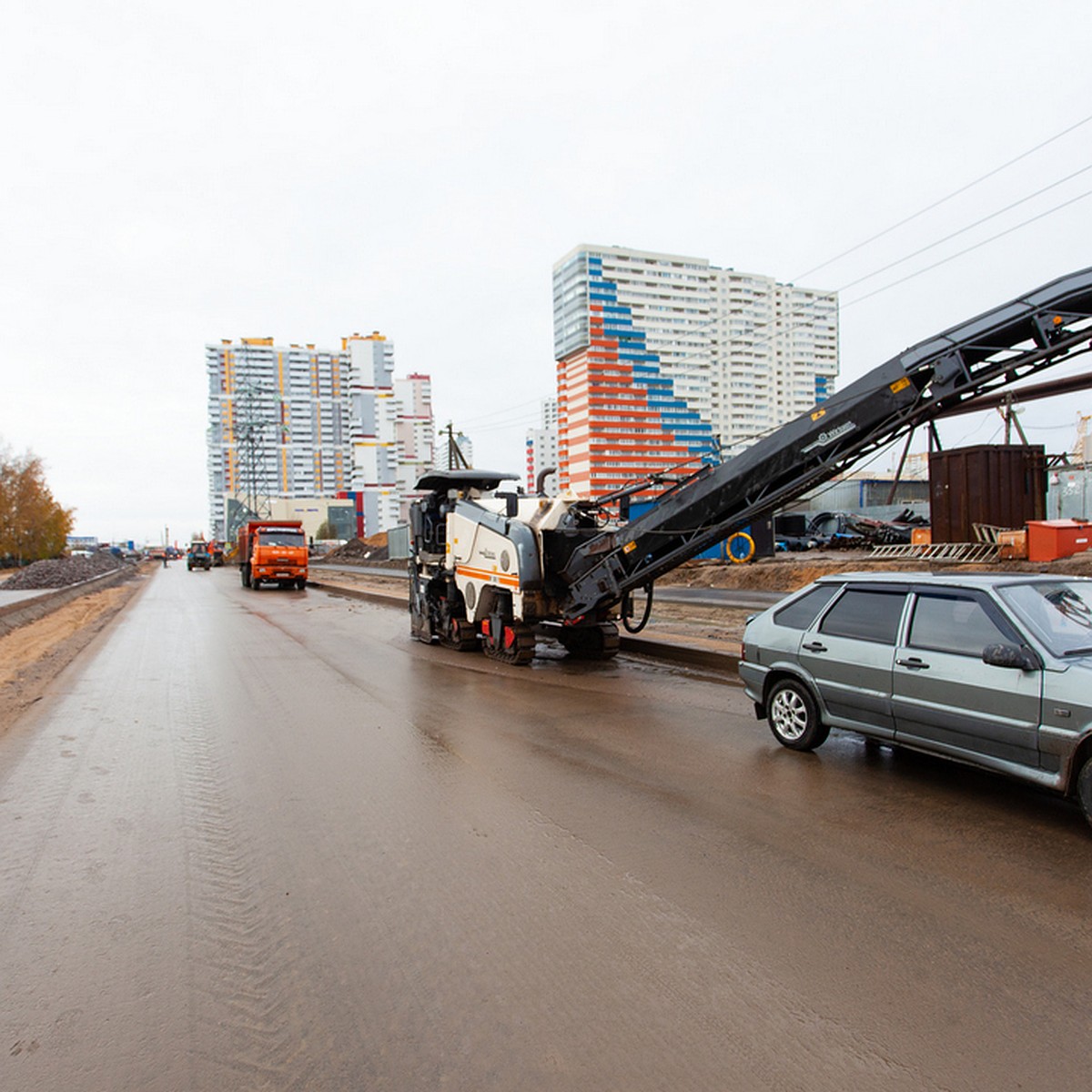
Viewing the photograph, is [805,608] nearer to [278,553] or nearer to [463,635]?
[463,635]

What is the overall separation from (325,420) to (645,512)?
15860cm

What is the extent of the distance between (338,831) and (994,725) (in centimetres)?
416

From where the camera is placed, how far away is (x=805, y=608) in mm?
6648

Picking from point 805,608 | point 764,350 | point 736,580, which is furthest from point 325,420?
point 805,608

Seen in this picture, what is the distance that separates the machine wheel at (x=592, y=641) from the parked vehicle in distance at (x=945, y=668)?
5.26m

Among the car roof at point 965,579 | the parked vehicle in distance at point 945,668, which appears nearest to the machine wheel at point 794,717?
the parked vehicle in distance at point 945,668

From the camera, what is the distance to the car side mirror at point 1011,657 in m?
4.68

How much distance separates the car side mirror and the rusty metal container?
19.5 metres

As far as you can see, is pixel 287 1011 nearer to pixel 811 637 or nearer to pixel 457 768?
pixel 457 768

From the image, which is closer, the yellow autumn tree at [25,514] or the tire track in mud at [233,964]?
the tire track in mud at [233,964]

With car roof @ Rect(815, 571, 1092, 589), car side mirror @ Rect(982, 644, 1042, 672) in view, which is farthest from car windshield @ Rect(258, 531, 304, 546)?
car side mirror @ Rect(982, 644, 1042, 672)

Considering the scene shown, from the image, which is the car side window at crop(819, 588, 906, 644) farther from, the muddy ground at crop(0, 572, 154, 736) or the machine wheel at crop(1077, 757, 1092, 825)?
the muddy ground at crop(0, 572, 154, 736)

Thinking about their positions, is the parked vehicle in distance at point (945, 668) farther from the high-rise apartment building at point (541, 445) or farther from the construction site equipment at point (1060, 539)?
the high-rise apartment building at point (541, 445)

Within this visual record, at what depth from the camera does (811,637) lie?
6.36 metres
